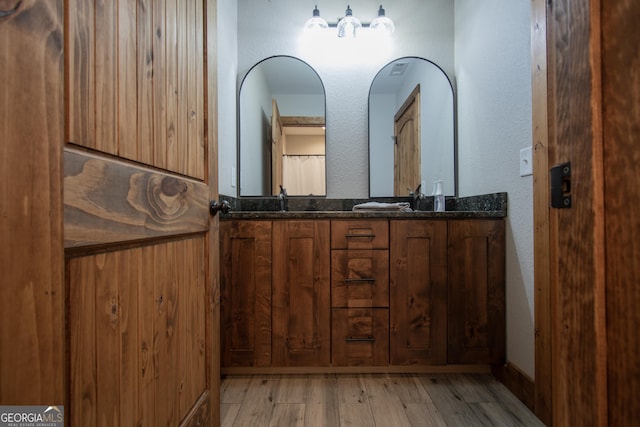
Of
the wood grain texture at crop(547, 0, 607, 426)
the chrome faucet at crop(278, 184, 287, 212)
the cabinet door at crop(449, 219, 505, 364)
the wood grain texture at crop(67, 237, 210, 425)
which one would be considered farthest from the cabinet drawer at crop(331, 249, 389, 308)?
the wood grain texture at crop(547, 0, 607, 426)

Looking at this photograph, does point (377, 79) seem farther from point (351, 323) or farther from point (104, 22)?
point (104, 22)

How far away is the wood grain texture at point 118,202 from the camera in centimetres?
48

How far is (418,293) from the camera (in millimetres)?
1584

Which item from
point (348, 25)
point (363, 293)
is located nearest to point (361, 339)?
point (363, 293)

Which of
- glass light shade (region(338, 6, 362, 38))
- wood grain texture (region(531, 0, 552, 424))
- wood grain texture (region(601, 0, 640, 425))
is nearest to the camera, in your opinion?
wood grain texture (region(601, 0, 640, 425))

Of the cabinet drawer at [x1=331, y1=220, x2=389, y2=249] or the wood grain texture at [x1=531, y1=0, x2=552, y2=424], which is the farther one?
the cabinet drawer at [x1=331, y1=220, x2=389, y2=249]

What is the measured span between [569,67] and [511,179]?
1308mm

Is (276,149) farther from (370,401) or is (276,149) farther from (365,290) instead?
(370,401)

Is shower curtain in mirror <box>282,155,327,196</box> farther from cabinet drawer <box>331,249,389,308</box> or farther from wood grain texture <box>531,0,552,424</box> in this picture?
wood grain texture <box>531,0,552,424</box>


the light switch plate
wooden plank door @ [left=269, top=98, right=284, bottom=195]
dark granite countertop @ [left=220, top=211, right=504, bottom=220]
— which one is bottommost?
dark granite countertop @ [left=220, top=211, right=504, bottom=220]

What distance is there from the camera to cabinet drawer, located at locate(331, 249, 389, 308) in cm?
159

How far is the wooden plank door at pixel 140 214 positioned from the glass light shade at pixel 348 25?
1.29 m

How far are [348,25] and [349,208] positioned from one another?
1.27m

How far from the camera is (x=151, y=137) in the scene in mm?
708
